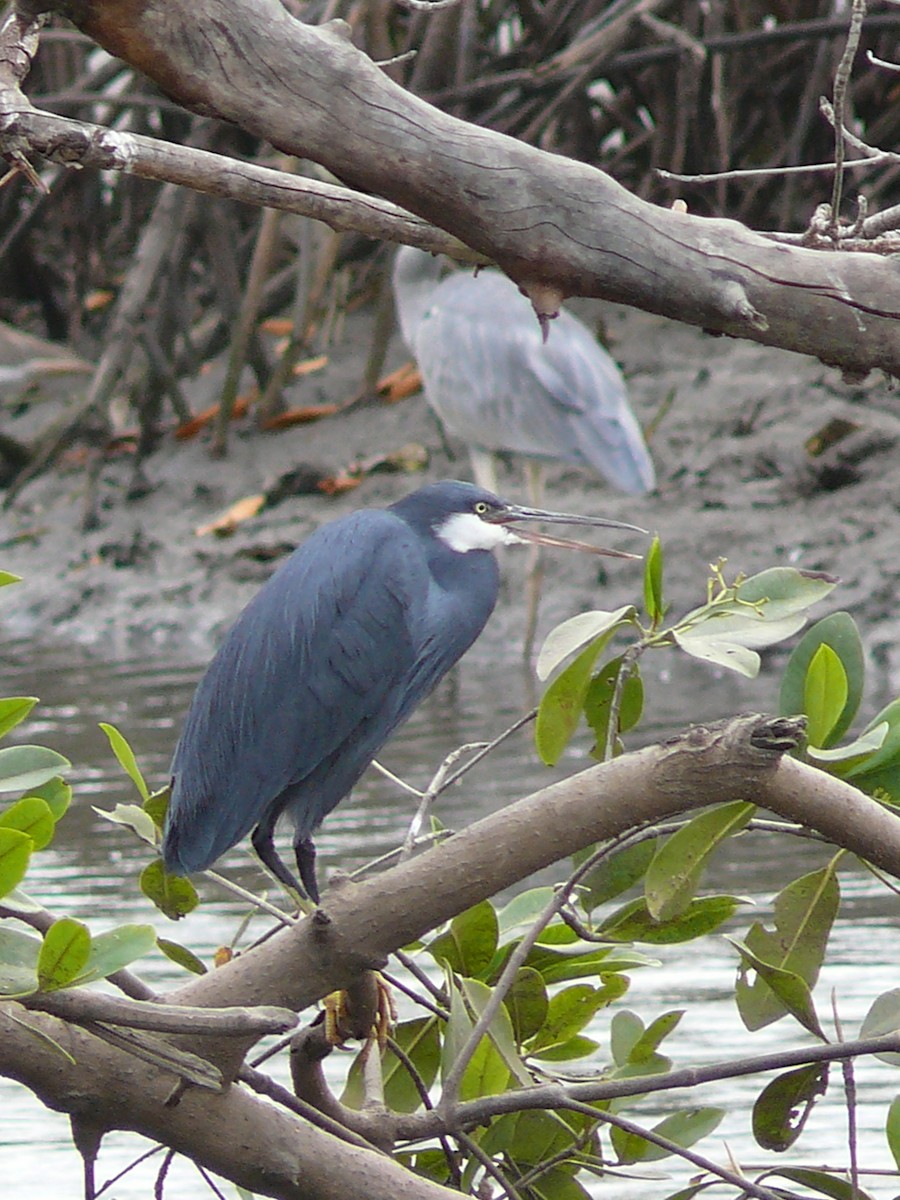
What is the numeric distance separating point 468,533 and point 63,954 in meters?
1.60

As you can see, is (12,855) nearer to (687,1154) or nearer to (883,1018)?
(687,1154)

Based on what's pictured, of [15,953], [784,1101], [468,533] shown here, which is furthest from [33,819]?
[468,533]

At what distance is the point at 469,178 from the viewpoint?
167 centimetres

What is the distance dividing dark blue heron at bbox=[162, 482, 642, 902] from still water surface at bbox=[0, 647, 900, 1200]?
0.59 metres

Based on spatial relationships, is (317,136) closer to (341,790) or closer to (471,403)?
(341,790)

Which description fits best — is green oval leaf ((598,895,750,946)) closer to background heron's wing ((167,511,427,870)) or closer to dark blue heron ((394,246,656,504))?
background heron's wing ((167,511,427,870))

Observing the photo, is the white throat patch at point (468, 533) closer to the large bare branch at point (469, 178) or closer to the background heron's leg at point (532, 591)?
the large bare branch at point (469, 178)

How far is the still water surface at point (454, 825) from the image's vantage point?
2.94 meters

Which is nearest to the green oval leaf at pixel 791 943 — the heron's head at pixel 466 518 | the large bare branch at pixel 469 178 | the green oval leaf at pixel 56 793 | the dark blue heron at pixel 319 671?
the large bare branch at pixel 469 178

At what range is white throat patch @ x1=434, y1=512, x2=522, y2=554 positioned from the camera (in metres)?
3.17

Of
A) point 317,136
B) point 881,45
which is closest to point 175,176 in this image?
point 317,136

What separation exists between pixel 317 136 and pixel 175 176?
0.27 meters

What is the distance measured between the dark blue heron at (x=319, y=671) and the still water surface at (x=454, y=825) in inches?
23.2

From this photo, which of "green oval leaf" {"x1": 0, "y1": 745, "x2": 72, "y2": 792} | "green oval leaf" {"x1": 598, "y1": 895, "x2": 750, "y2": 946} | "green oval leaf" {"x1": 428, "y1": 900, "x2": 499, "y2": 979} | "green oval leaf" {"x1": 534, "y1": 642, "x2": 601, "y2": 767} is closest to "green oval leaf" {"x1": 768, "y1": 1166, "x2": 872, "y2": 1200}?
"green oval leaf" {"x1": 598, "y1": 895, "x2": 750, "y2": 946}
